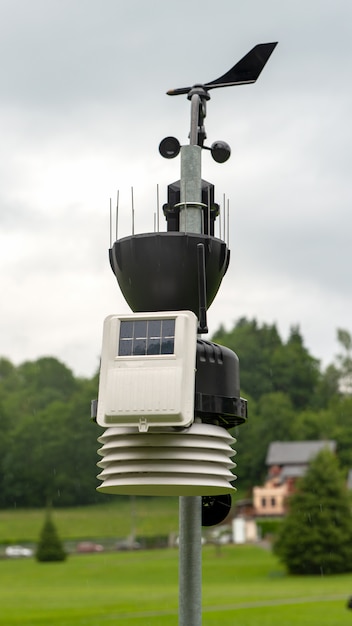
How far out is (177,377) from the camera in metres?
2.41

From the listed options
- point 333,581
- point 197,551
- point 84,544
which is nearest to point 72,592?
point 333,581

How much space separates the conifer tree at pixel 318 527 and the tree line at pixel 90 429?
3858cm

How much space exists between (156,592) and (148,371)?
42557 mm

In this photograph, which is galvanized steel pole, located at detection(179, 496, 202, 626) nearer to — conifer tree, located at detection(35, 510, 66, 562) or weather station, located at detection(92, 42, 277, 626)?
weather station, located at detection(92, 42, 277, 626)

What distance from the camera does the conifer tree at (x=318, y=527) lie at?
5359 centimetres

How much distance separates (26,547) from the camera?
267ft

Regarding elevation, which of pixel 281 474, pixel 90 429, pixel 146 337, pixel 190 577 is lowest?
pixel 190 577

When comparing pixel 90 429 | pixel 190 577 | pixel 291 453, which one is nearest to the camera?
pixel 190 577

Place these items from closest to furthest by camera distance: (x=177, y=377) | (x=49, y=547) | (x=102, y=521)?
(x=177, y=377)
(x=49, y=547)
(x=102, y=521)

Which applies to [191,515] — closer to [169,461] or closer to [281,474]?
[169,461]

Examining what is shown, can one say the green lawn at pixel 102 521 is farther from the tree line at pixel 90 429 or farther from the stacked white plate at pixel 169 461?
the stacked white plate at pixel 169 461

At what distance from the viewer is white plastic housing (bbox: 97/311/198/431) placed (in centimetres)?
239

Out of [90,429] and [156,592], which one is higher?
[90,429]

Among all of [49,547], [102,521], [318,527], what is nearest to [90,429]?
[102,521]
